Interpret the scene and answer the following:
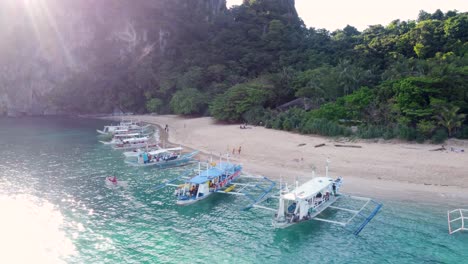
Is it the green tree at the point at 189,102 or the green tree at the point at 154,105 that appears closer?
the green tree at the point at 189,102

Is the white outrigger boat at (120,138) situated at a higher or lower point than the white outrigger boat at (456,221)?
higher

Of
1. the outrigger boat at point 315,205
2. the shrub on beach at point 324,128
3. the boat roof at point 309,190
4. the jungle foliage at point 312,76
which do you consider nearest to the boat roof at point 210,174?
the outrigger boat at point 315,205

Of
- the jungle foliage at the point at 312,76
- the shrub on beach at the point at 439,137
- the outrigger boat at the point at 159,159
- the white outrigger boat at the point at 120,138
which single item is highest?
the jungle foliage at the point at 312,76

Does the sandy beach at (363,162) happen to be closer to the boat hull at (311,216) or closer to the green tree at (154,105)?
the boat hull at (311,216)

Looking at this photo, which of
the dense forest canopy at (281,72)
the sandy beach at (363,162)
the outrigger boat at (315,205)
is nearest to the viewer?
the outrigger boat at (315,205)

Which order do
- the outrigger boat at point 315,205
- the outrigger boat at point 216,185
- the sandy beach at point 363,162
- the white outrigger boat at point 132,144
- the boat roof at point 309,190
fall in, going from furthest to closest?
the white outrigger boat at point 132,144 < the sandy beach at point 363,162 < the outrigger boat at point 216,185 < the boat roof at point 309,190 < the outrigger boat at point 315,205

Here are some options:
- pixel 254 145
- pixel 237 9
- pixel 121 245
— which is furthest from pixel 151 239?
pixel 237 9

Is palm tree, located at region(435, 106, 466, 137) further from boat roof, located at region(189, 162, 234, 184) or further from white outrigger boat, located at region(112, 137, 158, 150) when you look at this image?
white outrigger boat, located at region(112, 137, 158, 150)

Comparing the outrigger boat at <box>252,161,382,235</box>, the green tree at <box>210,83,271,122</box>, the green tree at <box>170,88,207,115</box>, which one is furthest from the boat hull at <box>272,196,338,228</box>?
the green tree at <box>170,88,207,115</box>
